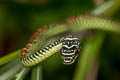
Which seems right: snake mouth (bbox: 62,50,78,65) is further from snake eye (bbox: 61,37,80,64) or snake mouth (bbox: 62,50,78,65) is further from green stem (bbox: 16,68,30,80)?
green stem (bbox: 16,68,30,80)

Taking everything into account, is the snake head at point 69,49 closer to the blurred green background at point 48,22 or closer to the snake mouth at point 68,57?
the snake mouth at point 68,57

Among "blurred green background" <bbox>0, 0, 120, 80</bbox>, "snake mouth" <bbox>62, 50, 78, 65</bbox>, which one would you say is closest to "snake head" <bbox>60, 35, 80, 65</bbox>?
"snake mouth" <bbox>62, 50, 78, 65</bbox>

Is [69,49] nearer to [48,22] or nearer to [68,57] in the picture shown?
[68,57]

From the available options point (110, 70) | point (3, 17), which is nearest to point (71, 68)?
point (110, 70)

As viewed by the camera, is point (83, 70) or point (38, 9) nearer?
point (83, 70)

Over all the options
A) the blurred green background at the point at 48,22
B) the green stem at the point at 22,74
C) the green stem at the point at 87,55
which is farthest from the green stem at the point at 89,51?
the blurred green background at the point at 48,22

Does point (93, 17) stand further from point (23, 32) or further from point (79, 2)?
point (23, 32)
